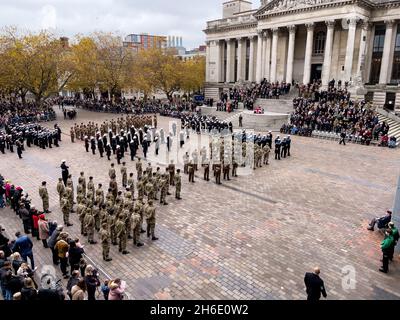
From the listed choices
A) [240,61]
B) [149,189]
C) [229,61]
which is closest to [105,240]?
[149,189]

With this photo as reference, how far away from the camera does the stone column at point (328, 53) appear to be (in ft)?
118

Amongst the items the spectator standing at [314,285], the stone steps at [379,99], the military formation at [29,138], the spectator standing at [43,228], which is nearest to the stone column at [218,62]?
the stone steps at [379,99]

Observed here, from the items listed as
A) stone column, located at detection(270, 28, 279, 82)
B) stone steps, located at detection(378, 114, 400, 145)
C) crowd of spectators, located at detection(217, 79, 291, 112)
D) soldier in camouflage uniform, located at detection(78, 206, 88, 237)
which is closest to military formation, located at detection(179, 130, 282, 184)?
soldier in camouflage uniform, located at detection(78, 206, 88, 237)

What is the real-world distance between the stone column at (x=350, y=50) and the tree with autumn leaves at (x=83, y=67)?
24.0 m

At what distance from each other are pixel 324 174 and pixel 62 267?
14.0 m

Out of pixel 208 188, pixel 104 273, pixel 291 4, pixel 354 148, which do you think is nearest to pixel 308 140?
pixel 354 148

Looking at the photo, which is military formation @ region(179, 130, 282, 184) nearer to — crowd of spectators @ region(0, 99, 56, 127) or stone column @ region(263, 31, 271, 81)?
crowd of spectators @ region(0, 99, 56, 127)

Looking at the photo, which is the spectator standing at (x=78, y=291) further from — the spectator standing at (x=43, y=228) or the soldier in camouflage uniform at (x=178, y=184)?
the soldier in camouflage uniform at (x=178, y=184)

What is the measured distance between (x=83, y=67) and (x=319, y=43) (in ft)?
97.5

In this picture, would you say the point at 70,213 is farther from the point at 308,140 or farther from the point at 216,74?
the point at 216,74

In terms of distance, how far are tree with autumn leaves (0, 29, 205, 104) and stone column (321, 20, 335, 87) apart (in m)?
21.7

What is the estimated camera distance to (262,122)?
32062mm

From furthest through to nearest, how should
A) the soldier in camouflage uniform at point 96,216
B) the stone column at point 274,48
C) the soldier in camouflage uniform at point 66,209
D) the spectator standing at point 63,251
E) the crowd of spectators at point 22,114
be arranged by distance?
the stone column at point 274,48
the crowd of spectators at point 22,114
the soldier in camouflage uniform at point 66,209
the soldier in camouflage uniform at point 96,216
the spectator standing at point 63,251

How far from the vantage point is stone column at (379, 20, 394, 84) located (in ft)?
117
